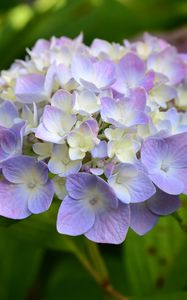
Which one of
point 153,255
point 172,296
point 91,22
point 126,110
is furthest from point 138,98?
point 91,22

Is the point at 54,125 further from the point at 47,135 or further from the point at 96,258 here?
the point at 96,258

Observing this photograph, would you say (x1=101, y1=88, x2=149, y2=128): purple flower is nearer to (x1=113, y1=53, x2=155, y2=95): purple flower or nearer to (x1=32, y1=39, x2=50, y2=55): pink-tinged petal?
(x1=113, y1=53, x2=155, y2=95): purple flower

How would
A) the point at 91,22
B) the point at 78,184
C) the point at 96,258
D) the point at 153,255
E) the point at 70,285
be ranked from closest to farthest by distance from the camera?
the point at 78,184 < the point at 96,258 < the point at 153,255 < the point at 70,285 < the point at 91,22

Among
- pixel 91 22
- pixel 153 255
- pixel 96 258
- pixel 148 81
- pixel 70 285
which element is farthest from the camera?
pixel 91 22

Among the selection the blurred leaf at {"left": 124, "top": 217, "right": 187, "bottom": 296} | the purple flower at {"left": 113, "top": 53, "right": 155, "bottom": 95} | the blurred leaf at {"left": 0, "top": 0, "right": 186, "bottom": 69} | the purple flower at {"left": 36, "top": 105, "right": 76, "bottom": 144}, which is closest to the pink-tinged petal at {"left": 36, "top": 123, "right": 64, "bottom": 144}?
the purple flower at {"left": 36, "top": 105, "right": 76, "bottom": 144}

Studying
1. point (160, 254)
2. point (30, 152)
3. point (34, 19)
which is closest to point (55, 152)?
point (30, 152)

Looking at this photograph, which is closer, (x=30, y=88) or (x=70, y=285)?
(x=30, y=88)

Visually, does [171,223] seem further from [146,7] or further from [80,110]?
[146,7]
